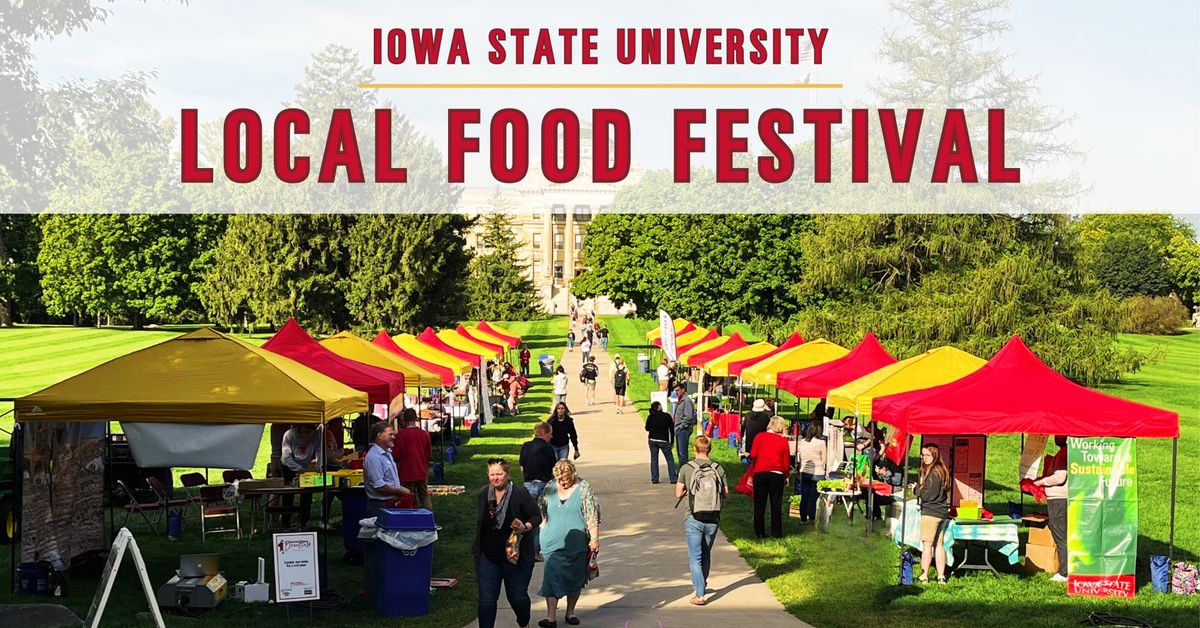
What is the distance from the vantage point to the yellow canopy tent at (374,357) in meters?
24.6

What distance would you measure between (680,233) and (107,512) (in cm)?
5045

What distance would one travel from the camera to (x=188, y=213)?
8275cm

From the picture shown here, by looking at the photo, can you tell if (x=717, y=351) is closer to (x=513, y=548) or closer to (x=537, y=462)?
(x=537, y=462)

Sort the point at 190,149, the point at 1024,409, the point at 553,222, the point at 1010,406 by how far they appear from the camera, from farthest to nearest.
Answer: the point at 553,222
the point at 190,149
the point at 1010,406
the point at 1024,409

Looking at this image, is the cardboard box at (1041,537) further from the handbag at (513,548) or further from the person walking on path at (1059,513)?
the handbag at (513,548)

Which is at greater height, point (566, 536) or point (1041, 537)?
point (566, 536)

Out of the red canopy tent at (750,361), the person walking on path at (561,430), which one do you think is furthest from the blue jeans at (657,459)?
the red canopy tent at (750,361)

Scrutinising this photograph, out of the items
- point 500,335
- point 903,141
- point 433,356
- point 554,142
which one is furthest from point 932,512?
point 500,335

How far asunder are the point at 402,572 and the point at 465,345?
91.1 feet

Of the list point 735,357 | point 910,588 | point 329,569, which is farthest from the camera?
point 735,357

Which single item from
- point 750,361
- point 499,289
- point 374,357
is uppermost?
point 499,289

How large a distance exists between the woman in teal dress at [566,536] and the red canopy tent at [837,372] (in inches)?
448

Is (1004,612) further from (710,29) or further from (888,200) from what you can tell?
(888,200)

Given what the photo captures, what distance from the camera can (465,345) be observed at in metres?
40.8
